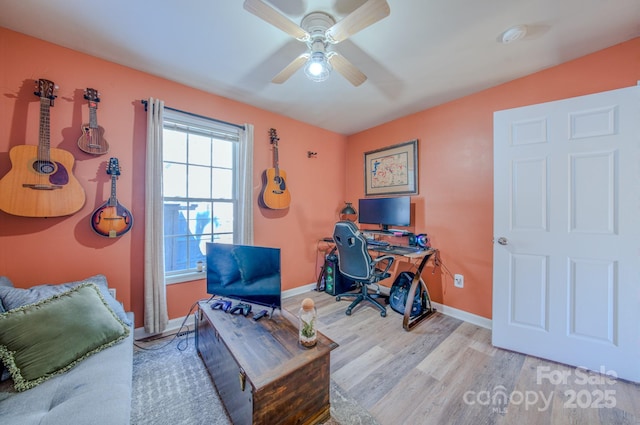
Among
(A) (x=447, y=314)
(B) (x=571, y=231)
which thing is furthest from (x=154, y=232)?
(B) (x=571, y=231)

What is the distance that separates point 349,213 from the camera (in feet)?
11.3

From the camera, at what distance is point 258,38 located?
5.55 feet

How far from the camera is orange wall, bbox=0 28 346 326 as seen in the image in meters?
1.62

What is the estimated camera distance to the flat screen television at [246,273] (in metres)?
1.58

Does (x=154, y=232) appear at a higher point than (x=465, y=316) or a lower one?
higher

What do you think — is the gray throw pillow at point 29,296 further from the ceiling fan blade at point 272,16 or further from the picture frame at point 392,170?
the picture frame at point 392,170

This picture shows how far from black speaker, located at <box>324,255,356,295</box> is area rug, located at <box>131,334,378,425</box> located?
5.25ft

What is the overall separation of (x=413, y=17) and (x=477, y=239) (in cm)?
208

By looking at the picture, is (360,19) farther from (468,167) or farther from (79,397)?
(79,397)

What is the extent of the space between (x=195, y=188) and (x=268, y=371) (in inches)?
79.9

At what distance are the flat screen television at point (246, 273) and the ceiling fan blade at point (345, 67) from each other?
138 cm

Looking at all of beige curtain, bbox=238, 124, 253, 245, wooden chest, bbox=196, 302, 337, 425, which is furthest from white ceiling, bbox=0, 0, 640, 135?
wooden chest, bbox=196, 302, 337, 425

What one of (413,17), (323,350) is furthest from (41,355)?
(413,17)

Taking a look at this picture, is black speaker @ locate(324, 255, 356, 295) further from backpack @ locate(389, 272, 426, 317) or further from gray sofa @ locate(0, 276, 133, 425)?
gray sofa @ locate(0, 276, 133, 425)
